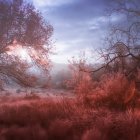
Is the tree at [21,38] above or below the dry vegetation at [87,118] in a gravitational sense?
above

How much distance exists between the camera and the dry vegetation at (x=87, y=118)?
12797mm

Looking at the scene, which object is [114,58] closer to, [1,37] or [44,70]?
[44,70]

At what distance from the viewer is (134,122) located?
43.8 ft

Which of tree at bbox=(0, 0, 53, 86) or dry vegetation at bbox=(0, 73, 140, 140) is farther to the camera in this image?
tree at bbox=(0, 0, 53, 86)

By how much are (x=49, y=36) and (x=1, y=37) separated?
2.91m

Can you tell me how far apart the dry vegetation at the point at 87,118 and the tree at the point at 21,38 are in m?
2.05

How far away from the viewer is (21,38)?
63.0 feet

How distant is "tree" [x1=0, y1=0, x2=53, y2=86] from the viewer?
1862 centimetres

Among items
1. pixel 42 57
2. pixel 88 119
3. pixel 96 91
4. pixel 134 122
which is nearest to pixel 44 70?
pixel 42 57

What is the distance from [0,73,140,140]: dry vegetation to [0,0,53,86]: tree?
2.05 meters

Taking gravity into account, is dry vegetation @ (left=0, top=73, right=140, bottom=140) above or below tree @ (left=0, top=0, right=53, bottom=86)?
below

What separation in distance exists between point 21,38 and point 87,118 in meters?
6.69

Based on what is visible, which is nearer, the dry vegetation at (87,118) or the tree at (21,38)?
the dry vegetation at (87,118)

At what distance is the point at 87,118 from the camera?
14.6m
